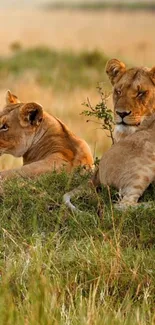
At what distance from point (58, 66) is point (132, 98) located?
12154mm

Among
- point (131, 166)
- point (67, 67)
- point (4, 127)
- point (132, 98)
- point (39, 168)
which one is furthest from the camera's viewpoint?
point (67, 67)

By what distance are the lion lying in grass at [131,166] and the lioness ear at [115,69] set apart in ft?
1.76

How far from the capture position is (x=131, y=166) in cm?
520

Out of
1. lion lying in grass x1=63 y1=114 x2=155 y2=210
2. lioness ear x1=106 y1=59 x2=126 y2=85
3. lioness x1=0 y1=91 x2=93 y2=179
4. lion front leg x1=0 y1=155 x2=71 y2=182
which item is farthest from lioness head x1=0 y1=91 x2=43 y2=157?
lion lying in grass x1=63 y1=114 x2=155 y2=210

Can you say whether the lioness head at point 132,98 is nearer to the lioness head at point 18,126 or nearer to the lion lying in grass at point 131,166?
the lion lying in grass at point 131,166

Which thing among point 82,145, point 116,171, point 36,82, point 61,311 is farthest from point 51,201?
point 36,82

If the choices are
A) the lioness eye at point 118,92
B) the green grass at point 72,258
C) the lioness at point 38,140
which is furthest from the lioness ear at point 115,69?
the green grass at point 72,258

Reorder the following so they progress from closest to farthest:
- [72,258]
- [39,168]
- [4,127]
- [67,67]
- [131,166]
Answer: [72,258], [131,166], [39,168], [4,127], [67,67]

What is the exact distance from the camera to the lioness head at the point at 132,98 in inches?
221

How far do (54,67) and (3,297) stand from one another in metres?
14.5

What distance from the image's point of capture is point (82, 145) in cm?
614

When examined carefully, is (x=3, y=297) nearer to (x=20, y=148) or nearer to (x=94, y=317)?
(x=94, y=317)

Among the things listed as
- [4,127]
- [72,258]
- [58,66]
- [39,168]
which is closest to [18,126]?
[4,127]

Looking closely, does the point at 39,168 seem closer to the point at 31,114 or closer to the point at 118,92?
the point at 31,114
